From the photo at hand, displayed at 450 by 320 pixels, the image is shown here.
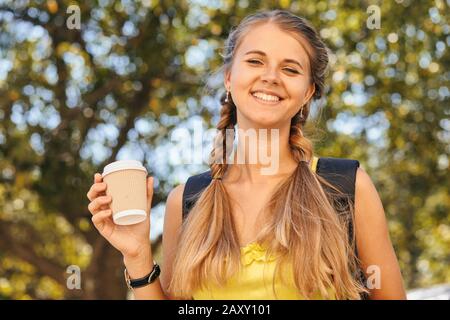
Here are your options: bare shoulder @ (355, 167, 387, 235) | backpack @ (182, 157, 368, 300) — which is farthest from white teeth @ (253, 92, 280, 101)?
bare shoulder @ (355, 167, 387, 235)

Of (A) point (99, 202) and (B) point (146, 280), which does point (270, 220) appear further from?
(A) point (99, 202)

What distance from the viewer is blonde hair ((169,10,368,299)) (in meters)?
2.13

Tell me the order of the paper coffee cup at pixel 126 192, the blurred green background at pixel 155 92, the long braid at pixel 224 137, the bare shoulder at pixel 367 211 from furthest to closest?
the blurred green background at pixel 155 92, the long braid at pixel 224 137, the bare shoulder at pixel 367 211, the paper coffee cup at pixel 126 192

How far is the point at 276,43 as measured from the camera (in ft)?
7.65

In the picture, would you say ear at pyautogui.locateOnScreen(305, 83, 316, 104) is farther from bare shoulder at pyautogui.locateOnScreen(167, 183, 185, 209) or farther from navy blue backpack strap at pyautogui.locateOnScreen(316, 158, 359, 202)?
bare shoulder at pyautogui.locateOnScreen(167, 183, 185, 209)

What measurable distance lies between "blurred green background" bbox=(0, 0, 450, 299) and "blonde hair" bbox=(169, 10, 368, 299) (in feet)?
14.0

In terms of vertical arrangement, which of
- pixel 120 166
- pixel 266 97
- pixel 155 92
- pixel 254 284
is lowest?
pixel 254 284

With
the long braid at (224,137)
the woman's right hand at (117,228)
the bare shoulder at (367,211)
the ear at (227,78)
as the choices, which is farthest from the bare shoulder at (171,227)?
the bare shoulder at (367,211)

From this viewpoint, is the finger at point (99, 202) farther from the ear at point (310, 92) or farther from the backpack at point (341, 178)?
the ear at point (310, 92)

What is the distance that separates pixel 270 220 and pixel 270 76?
0.45 metres

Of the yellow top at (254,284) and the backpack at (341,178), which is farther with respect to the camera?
the backpack at (341,178)

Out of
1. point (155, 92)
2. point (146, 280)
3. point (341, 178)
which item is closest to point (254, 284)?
point (146, 280)

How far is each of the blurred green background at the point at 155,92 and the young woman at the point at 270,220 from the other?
4.25 m

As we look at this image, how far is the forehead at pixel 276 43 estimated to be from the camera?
232cm
